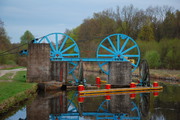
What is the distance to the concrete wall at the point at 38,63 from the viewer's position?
2502 cm

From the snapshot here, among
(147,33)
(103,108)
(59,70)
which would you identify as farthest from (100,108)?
(147,33)

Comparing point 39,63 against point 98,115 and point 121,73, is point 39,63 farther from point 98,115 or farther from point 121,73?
A: point 98,115

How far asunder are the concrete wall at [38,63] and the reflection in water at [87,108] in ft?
17.1

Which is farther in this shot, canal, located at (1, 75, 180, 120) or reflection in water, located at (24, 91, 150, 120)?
reflection in water, located at (24, 91, 150, 120)

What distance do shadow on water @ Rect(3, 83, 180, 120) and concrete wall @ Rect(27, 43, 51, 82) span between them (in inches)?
191

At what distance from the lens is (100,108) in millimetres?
16688

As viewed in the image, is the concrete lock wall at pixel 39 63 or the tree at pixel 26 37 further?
the tree at pixel 26 37

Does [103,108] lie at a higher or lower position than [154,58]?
lower

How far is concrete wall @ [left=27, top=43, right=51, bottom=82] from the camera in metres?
25.0

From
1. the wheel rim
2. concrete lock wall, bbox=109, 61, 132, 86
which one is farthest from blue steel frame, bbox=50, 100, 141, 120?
concrete lock wall, bbox=109, 61, 132, 86

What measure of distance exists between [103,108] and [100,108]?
0.21 metres

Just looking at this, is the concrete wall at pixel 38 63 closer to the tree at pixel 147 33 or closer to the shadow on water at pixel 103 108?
the shadow on water at pixel 103 108

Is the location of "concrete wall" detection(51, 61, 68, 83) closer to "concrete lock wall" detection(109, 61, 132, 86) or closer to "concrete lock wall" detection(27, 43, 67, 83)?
"concrete lock wall" detection(27, 43, 67, 83)

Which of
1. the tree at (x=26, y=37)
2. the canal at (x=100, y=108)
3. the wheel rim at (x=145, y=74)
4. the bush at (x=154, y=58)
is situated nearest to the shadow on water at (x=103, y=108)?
the canal at (x=100, y=108)
